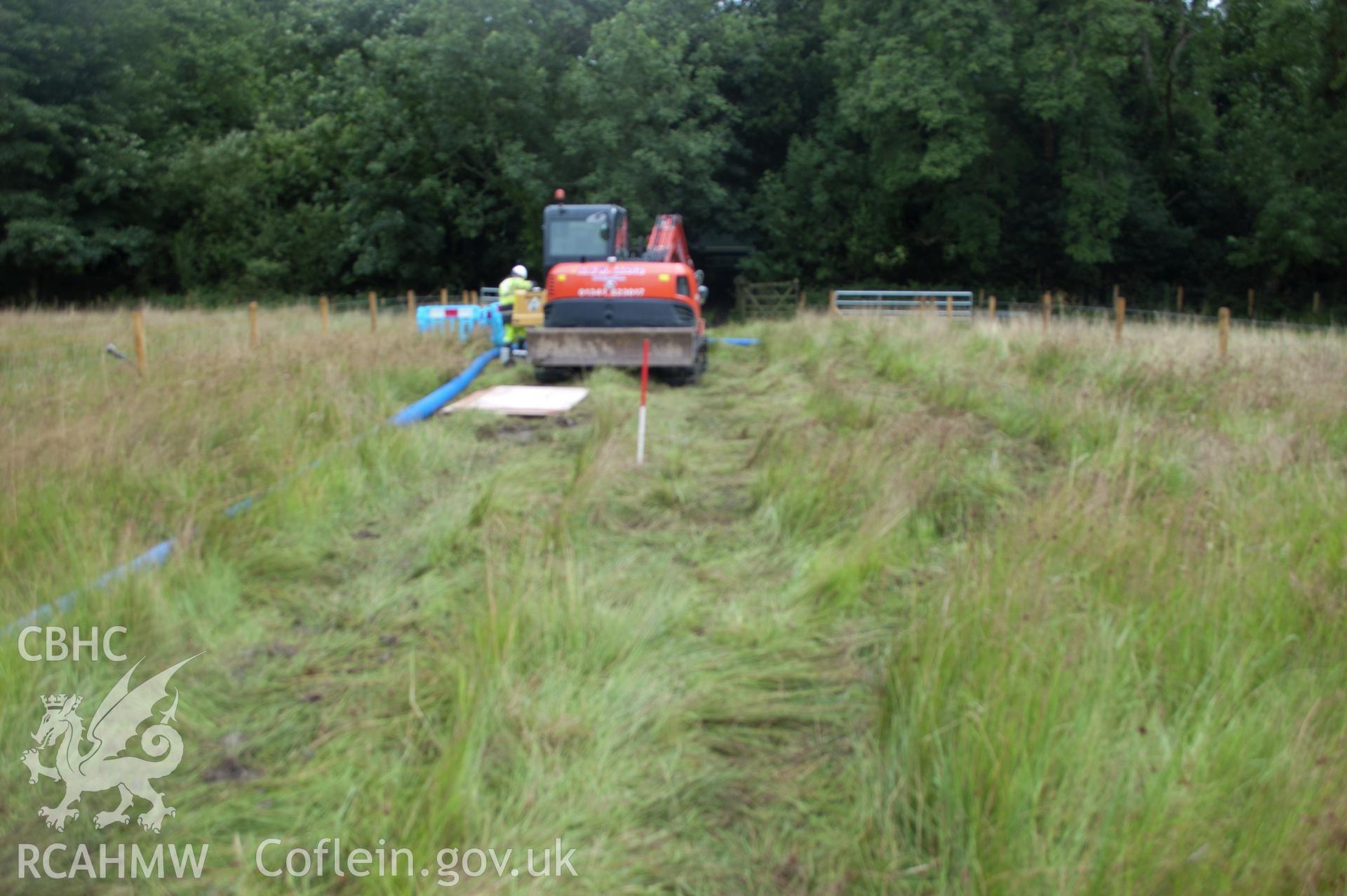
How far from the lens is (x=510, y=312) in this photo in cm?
1748

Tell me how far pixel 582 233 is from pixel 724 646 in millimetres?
15057

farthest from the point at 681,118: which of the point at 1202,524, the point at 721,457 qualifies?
the point at 1202,524

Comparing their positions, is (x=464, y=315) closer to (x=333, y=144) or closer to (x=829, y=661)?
(x=829, y=661)

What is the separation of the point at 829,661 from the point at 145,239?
3705cm

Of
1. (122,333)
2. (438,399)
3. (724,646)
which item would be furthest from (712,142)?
(724,646)

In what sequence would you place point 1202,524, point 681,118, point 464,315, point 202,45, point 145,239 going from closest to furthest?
point 1202,524 → point 464,315 → point 681,118 → point 145,239 → point 202,45

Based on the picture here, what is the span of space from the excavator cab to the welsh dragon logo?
50.3ft

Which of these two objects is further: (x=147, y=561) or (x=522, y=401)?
(x=522, y=401)

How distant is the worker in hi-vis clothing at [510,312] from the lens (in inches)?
660

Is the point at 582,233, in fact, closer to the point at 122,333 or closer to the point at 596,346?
the point at 596,346

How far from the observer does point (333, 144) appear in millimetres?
37562

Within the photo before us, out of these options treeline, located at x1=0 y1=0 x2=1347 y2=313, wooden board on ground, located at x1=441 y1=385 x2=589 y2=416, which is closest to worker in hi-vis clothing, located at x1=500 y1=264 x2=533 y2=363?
wooden board on ground, located at x1=441 y1=385 x2=589 y2=416

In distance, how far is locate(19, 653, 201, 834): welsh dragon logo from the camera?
12.1 ft

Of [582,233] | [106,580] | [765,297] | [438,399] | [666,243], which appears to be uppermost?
[582,233]
